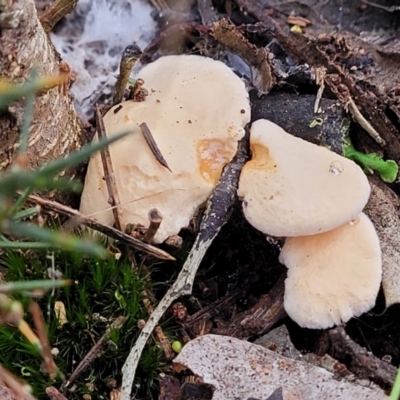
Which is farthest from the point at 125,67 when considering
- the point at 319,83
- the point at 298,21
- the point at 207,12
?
the point at 298,21

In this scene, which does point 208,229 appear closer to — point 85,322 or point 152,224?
point 152,224

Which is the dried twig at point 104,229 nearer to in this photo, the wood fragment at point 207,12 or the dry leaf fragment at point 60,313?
the dry leaf fragment at point 60,313

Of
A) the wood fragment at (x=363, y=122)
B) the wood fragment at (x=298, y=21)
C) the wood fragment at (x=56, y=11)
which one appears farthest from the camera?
the wood fragment at (x=298, y=21)

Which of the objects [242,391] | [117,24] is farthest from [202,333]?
[117,24]

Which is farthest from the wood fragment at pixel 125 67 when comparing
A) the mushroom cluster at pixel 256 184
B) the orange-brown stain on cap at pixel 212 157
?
the orange-brown stain on cap at pixel 212 157

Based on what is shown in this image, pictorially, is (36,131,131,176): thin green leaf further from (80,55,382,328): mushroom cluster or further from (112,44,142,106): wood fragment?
(112,44,142,106): wood fragment
